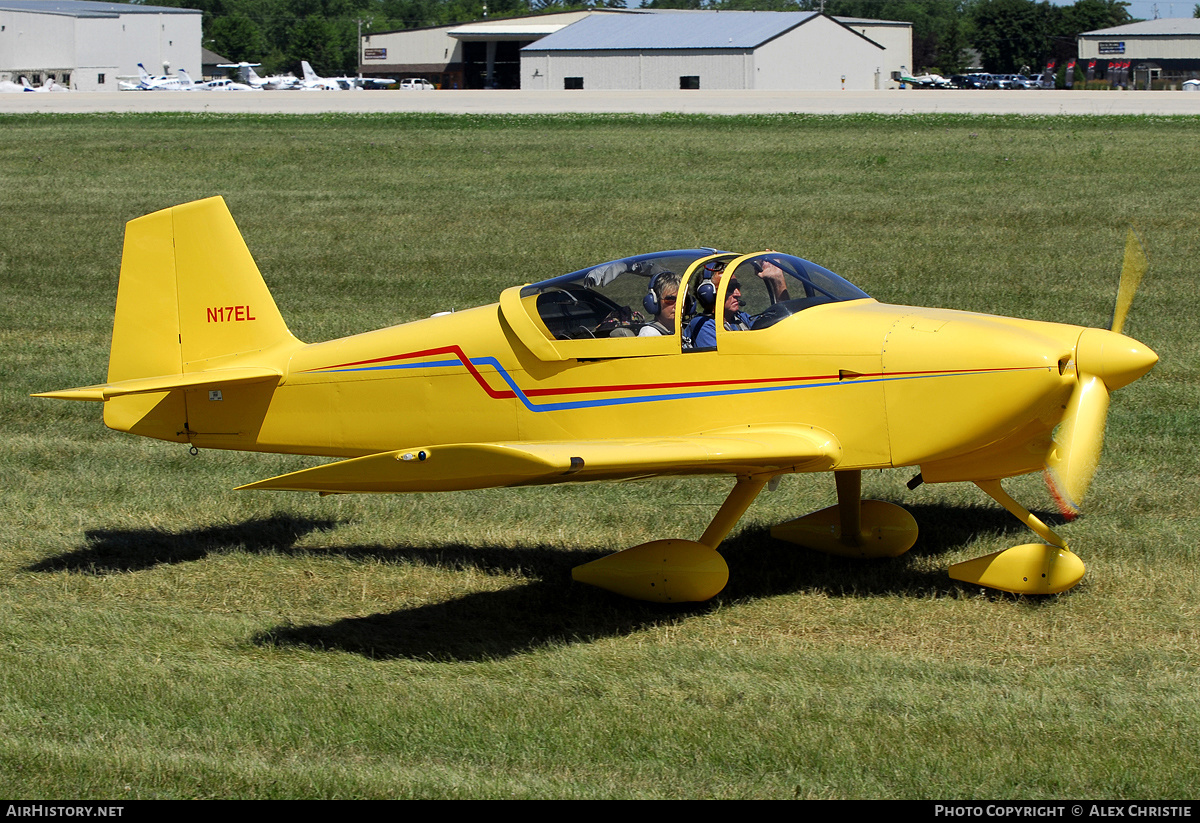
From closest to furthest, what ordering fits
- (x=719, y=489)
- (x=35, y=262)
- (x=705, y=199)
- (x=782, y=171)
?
(x=719, y=489) → (x=35, y=262) → (x=705, y=199) → (x=782, y=171)

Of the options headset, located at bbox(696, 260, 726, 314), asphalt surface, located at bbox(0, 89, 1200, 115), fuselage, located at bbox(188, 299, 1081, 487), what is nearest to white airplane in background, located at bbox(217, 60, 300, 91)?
asphalt surface, located at bbox(0, 89, 1200, 115)

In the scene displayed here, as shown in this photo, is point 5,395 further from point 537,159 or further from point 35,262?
point 537,159

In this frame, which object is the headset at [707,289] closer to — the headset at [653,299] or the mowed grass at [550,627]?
the headset at [653,299]

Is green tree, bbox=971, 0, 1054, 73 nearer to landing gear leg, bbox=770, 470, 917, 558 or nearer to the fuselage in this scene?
landing gear leg, bbox=770, 470, 917, 558

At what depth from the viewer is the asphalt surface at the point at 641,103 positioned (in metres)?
38.7

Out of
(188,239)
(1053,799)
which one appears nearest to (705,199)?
(188,239)

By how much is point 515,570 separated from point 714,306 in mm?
2266

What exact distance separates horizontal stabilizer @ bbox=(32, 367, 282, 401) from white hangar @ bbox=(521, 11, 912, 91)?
65.0 metres

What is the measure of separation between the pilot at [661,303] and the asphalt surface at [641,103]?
32.2m

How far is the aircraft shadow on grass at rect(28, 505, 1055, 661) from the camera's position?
672cm

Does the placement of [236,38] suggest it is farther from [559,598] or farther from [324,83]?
[559,598]

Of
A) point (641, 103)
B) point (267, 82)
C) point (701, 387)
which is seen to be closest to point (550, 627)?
point (701, 387)

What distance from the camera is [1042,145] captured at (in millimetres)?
27016
